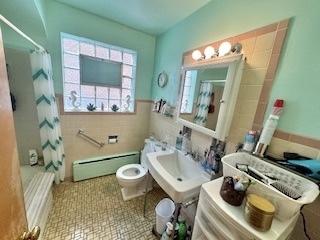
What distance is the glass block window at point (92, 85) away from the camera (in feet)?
6.61

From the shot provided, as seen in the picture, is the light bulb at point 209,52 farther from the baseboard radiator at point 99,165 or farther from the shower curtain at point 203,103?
the baseboard radiator at point 99,165

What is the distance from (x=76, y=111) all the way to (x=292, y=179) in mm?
2348

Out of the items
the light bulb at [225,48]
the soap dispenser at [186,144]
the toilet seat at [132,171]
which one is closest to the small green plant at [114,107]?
the toilet seat at [132,171]

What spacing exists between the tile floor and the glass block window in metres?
1.15

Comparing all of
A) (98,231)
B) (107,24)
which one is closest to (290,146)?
(98,231)

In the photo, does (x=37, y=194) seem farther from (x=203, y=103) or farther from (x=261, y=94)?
(x=261, y=94)

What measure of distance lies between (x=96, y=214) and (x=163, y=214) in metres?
0.81

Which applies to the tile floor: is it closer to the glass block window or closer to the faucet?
the faucet

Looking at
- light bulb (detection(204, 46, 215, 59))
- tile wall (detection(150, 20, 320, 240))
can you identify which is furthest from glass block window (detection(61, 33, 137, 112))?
tile wall (detection(150, 20, 320, 240))

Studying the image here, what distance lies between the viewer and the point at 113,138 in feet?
8.05

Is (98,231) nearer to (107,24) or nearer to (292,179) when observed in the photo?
(292,179)

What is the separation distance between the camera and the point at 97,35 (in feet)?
6.61

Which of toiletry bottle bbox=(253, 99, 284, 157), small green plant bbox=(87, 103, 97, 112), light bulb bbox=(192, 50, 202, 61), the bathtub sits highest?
light bulb bbox=(192, 50, 202, 61)

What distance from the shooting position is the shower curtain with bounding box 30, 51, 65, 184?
1632 millimetres
